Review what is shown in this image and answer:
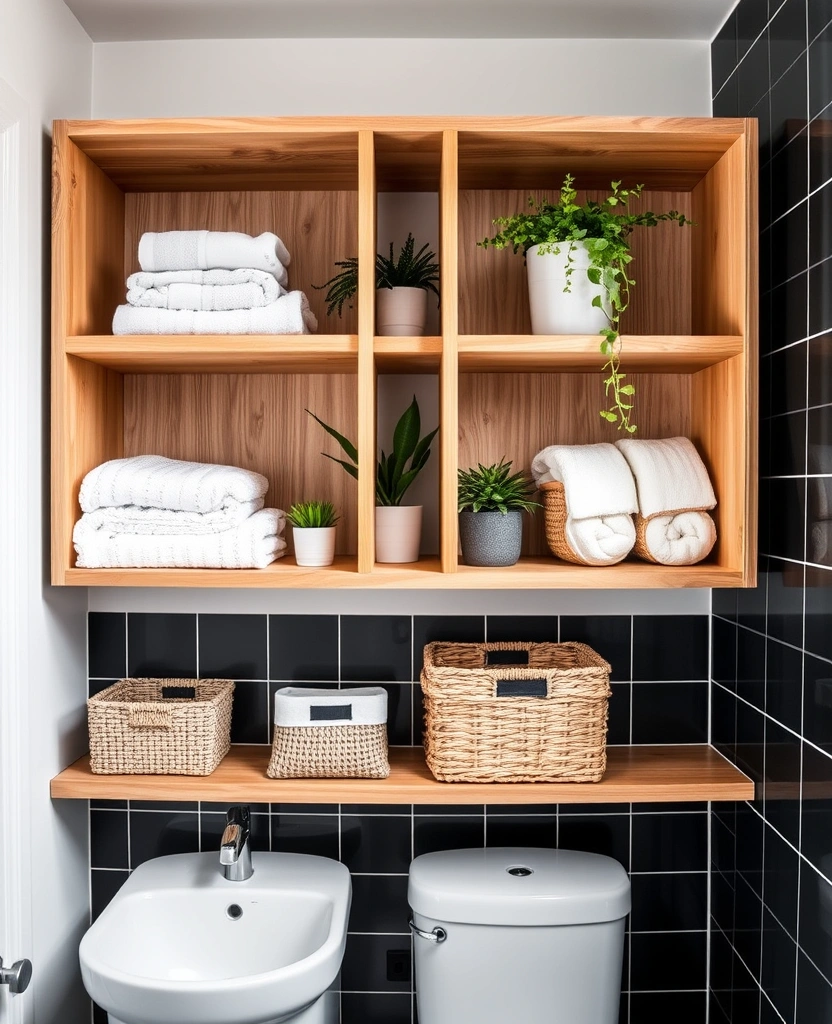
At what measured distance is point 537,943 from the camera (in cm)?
157

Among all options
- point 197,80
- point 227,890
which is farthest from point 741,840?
point 197,80

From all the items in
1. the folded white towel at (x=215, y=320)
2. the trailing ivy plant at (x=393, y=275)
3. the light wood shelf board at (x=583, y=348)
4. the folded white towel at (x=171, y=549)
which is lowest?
the folded white towel at (x=171, y=549)

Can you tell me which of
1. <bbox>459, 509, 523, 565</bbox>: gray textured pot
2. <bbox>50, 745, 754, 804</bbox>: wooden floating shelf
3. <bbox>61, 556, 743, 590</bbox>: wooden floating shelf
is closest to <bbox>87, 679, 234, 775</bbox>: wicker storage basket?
<bbox>50, 745, 754, 804</bbox>: wooden floating shelf

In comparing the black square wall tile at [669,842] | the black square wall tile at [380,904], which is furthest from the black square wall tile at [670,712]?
the black square wall tile at [380,904]

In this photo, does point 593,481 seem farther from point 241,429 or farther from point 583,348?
point 241,429

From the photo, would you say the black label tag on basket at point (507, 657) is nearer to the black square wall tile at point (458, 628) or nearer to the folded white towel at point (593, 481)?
the black square wall tile at point (458, 628)

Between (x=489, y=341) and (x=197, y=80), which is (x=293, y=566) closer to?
(x=489, y=341)

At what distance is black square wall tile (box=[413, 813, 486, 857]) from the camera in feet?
5.97

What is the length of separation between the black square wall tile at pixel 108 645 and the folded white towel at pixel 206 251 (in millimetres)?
748

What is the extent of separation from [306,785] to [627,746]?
70cm

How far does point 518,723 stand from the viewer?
1547mm

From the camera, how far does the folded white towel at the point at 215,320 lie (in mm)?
1542

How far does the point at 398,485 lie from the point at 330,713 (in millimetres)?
454

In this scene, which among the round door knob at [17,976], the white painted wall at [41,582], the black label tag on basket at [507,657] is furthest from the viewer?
the black label tag on basket at [507,657]
